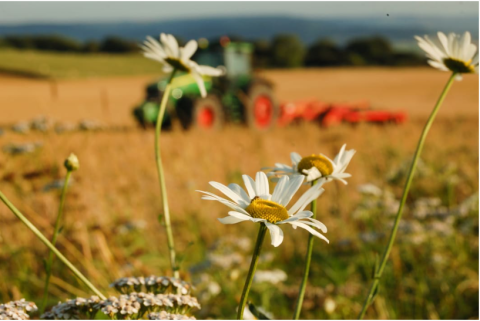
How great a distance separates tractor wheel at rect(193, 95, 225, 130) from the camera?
33.5 ft

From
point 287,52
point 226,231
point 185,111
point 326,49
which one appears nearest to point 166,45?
point 226,231

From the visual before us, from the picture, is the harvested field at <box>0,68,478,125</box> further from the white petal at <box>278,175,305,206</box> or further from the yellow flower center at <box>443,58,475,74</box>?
the white petal at <box>278,175,305,206</box>

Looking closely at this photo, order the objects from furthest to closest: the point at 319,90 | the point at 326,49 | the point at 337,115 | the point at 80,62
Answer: the point at 80,62 < the point at 326,49 < the point at 319,90 < the point at 337,115

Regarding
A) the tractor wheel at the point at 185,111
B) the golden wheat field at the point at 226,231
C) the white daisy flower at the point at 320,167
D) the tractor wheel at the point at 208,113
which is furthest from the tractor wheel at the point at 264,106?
the white daisy flower at the point at 320,167

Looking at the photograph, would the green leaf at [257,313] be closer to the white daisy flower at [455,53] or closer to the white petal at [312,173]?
the white petal at [312,173]

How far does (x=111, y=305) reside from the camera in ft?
3.33

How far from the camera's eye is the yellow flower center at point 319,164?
116 centimetres

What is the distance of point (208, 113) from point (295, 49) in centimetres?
3148

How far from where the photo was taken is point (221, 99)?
11227 millimetres

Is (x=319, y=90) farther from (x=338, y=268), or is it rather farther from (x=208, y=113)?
(x=338, y=268)

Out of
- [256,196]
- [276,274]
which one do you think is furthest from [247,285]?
[276,274]

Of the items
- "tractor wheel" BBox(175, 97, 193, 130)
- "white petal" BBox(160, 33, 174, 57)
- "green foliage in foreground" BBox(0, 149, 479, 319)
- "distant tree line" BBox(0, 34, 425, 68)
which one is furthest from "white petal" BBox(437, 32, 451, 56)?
"distant tree line" BBox(0, 34, 425, 68)

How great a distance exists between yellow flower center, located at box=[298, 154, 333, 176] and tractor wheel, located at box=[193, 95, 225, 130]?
8.97 meters

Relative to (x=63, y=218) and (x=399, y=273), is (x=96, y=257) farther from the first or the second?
(x=399, y=273)
